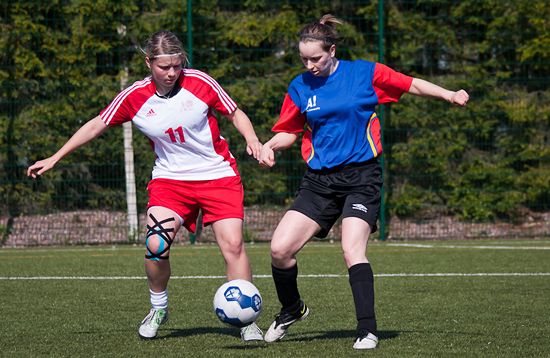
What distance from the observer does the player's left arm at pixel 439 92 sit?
5.41m

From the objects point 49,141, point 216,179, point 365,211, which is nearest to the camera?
point 365,211

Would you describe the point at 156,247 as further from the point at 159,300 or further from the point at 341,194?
the point at 341,194

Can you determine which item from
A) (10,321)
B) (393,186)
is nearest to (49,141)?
(393,186)

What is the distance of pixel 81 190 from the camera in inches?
522

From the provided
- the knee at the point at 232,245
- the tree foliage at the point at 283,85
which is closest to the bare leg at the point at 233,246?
the knee at the point at 232,245

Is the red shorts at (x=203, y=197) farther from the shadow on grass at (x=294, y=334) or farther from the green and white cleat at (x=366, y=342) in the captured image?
the green and white cleat at (x=366, y=342)

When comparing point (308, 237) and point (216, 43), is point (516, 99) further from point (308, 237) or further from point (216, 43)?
point (308, 237)

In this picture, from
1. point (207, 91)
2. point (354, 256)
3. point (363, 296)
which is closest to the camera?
point (363, 296)

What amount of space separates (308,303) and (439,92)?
2332 mm

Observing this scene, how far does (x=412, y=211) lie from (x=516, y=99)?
2.17 m

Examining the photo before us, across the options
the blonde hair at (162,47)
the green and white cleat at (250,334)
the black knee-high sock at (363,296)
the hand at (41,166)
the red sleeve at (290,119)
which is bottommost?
the green and white cleat at (250,334)

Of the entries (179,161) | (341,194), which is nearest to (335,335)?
(341,194)

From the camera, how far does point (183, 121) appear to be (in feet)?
18.9

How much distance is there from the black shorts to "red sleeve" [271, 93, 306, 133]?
293 millimetres
